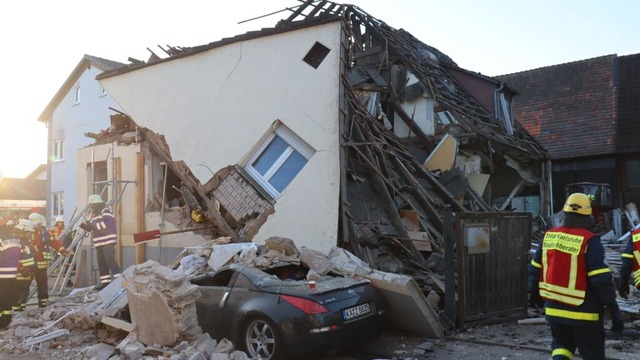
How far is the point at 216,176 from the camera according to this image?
1081 cm

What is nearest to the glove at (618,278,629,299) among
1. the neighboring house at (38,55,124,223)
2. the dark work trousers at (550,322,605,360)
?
the dark work trousers at (550,322,605,360)

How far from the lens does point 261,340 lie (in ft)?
20.3

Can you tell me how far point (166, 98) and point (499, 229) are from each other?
767cm

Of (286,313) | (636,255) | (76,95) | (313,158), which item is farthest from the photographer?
(76,95)

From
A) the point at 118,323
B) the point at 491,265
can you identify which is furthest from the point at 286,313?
the point at 491,265

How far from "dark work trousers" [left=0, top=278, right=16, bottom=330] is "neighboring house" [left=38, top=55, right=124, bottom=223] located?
18.0 metres

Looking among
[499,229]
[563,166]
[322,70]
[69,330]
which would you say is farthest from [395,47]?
[69,330]

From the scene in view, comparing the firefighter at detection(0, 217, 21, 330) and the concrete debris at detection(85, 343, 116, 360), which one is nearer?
the concrete debris at detection(85, 343, 116, 360)

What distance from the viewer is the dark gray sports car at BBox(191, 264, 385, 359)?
589cm

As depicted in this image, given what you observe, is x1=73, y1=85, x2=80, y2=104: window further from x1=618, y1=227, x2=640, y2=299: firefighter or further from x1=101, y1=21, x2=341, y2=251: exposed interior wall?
x1=618, y1=227, x2=640, y2=299: firefighter

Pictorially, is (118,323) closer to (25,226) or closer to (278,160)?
(25,226)

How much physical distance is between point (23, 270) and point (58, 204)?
20953 mm

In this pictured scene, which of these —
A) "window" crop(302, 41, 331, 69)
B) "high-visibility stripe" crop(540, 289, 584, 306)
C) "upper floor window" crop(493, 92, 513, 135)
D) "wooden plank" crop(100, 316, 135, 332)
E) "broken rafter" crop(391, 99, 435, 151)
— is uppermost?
"upper floor window" crop(493, 92, 513, 135)

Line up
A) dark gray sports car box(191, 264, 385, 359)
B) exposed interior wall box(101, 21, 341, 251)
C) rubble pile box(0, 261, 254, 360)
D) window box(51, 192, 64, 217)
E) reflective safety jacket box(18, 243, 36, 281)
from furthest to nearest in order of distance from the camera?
1. window box(51, 192, 64, 217)
2. exposed interior wall box(101, 21, 341, 251)
3. reflective safety jacket box(18, 243, 36, 281)
4. rubble pile box(0, 261, 254, 360)
5. dark gray sports car box(191, 264, 385, 359)
